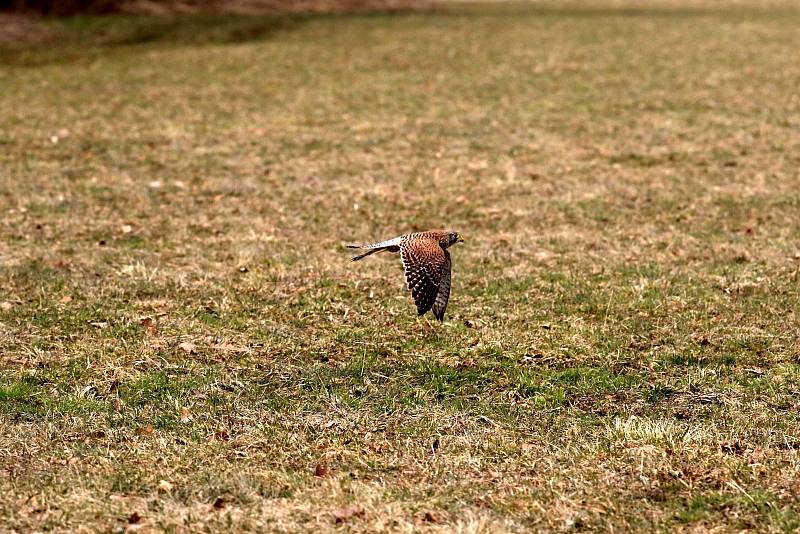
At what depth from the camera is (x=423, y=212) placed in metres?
11.4

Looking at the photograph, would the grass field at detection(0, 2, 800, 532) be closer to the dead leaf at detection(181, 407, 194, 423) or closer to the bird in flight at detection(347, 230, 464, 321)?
the dead leaf at detection(181, 407, 194, 423)

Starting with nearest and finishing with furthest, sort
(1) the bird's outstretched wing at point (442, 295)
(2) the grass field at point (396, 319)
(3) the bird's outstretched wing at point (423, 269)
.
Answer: (2) the grass field at point (396, 319) → (3) the bird's outstretched wing at point (423, 269) → (1) the bird's outstretched wing at point (442, 295)

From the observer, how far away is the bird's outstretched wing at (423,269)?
6.38 m

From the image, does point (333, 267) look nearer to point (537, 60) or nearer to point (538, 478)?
point (538, 478)

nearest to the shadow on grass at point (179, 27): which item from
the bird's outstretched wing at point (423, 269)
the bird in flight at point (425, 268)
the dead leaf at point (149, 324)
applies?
the dead leaf at point (149, 324)

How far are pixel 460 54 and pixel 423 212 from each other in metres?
14.8

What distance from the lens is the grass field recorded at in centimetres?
523

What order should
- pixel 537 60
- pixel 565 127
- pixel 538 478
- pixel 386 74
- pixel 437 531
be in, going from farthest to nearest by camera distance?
pixel 537 60
pixel 386 74
pixel 565 127
pixel 538 478
pixel 437 531

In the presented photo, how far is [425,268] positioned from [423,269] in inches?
0.6

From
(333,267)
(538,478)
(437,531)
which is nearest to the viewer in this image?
(437,531)

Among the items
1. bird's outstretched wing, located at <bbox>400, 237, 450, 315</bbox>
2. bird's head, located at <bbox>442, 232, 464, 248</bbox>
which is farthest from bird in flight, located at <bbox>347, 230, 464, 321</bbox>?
bird's head, located at <bbox>442, 232, 464, 248</bbox>

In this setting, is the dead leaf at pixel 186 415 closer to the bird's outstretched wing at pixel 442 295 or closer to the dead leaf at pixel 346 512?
the dead leaf at pixel 346 512

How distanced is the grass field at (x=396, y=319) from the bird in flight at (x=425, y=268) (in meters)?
0.57

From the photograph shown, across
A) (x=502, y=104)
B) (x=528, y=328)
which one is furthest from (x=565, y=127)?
(x=528, y=328)
